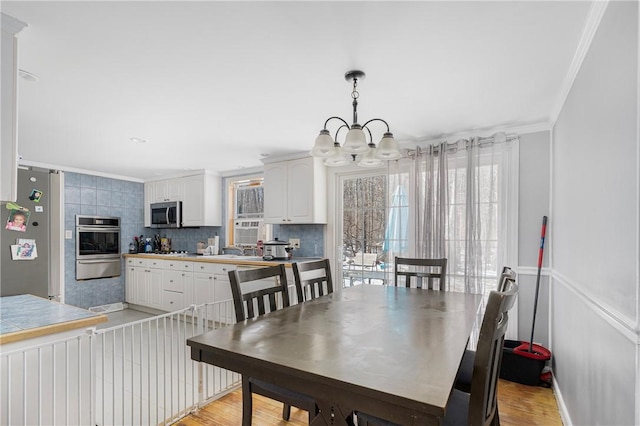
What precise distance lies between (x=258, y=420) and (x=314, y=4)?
2508 mm

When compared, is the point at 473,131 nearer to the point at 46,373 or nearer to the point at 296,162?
the point at 296,162

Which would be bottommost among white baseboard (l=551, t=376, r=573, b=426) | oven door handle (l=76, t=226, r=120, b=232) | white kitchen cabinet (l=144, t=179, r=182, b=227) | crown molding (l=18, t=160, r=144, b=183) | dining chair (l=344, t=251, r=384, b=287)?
white baseboard (l=551, t=376, r=573, b=426)

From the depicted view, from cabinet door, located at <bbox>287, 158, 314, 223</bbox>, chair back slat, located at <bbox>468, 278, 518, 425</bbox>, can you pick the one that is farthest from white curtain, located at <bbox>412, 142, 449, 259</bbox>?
chair back slat, located at <bbox>468, 278, 518, 425</bbox>

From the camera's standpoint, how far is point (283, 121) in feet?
9.77

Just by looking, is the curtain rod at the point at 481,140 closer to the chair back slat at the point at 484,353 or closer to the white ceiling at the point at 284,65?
the white ceiling at the point at 284,65

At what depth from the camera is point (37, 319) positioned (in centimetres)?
168

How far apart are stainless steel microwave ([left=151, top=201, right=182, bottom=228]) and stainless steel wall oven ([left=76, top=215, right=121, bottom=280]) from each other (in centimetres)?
65

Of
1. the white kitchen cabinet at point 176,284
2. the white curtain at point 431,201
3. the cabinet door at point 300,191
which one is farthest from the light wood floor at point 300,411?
the white kitchen cabinet at point 176,284

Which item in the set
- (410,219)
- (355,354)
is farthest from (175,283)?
(355,354)

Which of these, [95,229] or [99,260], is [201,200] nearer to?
[95,229]

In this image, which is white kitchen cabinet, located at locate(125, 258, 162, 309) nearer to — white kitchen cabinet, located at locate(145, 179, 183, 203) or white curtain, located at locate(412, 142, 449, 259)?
white kitchen cabinet, located at locate(145, 179, 183, 203)

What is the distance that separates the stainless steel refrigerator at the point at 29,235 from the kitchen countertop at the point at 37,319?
0.52 m

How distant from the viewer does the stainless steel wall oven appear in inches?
203

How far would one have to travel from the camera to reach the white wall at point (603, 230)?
3.68 feet
